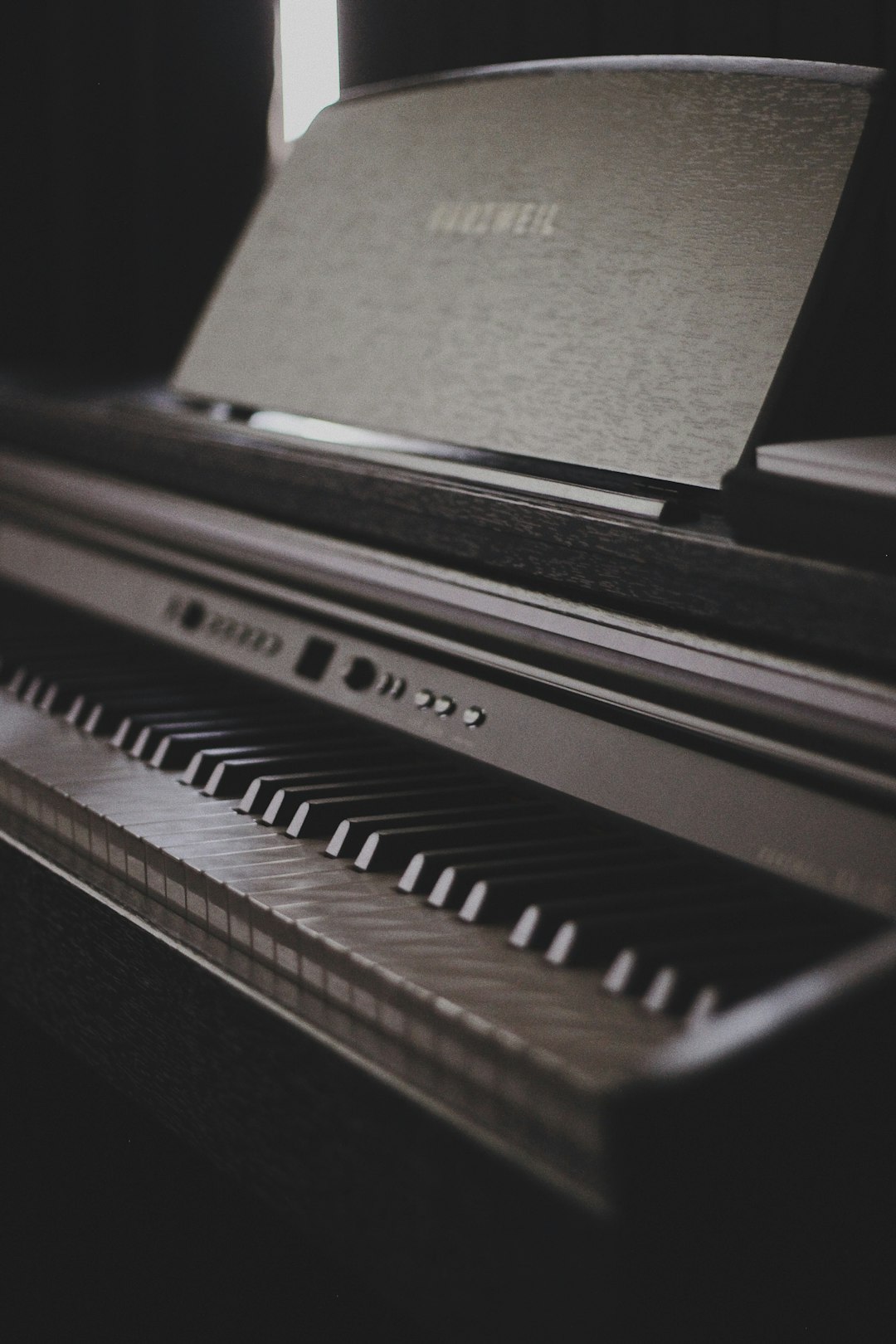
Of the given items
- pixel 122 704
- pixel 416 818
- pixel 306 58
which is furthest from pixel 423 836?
pixel 306 58

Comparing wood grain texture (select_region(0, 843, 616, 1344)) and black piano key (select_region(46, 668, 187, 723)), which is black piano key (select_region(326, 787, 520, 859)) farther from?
black piano key (select_region(46, 668, 187, 723))

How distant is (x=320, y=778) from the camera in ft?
4.10

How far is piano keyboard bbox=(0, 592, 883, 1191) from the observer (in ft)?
2.71

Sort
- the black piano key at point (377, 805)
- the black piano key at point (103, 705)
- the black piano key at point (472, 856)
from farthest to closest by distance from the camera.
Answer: the black piano key at point (103, 705)
the black piano key at point (377, 805)
the black piano key at point (472, 856)

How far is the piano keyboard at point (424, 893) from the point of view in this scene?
32.5 inches

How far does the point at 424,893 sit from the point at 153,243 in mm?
2087

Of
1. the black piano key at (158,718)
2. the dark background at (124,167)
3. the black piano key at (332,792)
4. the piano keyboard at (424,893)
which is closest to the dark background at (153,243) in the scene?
the dark background at (124,167)

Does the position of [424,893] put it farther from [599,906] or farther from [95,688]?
[95,688]

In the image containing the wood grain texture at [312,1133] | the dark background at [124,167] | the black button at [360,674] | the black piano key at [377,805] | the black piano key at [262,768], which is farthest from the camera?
the dark background at [124,167]

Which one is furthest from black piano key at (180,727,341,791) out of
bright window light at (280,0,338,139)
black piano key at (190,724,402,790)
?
bright window light at (280,0,338,139)

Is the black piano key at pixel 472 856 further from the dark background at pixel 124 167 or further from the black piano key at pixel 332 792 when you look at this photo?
the dark background at pixel 124 167

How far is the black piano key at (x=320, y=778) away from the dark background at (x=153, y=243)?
375mm

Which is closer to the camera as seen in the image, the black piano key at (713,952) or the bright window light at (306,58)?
the black piano key at (713,952)

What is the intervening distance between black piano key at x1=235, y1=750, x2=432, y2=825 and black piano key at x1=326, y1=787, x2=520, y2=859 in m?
0.06
